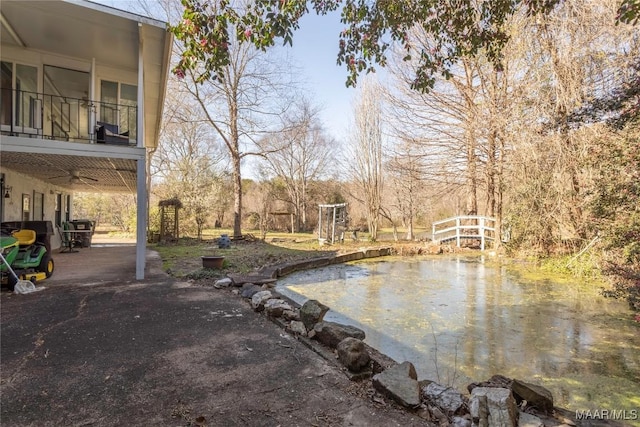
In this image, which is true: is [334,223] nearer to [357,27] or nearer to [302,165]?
[357,27]

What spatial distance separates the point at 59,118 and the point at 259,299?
24.7 ft

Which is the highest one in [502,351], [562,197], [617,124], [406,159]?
[406,159]

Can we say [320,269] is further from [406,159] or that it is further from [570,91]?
[406,159]

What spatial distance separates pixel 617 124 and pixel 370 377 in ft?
15.7

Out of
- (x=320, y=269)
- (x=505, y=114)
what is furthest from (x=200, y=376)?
(x=505, y=114)

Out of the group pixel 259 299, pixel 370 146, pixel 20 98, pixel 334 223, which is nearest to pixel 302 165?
pixel 370 146

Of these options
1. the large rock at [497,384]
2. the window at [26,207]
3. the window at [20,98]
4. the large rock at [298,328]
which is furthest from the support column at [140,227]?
the large rock at [497,384]

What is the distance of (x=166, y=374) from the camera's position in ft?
8.54

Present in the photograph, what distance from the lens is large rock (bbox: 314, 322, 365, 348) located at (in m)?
3.23

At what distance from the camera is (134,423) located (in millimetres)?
2006

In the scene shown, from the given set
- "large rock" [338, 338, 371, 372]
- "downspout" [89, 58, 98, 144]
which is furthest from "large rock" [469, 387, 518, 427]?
"downspout" [89, 58, 98, 144]

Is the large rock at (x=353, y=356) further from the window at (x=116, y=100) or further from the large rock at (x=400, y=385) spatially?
the window at (x=116, y=100)

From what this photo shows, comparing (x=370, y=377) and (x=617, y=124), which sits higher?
(x=617, y=124)

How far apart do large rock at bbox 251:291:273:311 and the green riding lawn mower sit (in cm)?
342
